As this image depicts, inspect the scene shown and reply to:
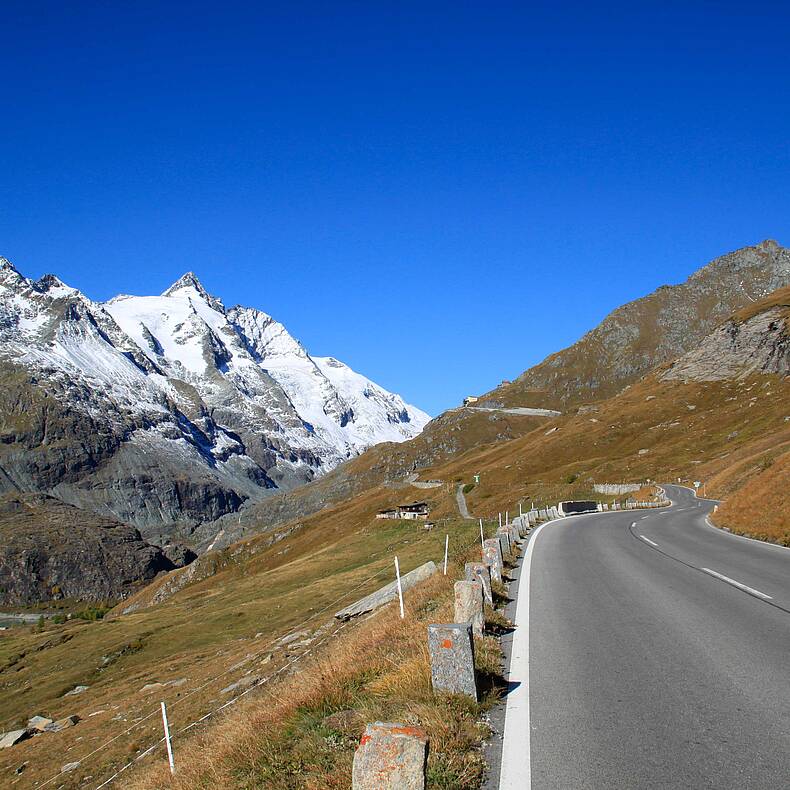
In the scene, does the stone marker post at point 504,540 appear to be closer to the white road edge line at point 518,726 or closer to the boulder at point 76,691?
the white road edge line at point 518,726

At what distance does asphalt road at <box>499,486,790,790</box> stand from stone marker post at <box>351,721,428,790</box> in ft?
3.94

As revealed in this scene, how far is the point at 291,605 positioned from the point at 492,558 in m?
24.2

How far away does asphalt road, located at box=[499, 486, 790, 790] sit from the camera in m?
5.29

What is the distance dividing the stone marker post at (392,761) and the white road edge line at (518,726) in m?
1.15

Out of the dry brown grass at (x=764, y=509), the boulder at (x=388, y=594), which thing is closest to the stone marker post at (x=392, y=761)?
the boulder at (x=388, y=594)

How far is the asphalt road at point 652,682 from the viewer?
529cm

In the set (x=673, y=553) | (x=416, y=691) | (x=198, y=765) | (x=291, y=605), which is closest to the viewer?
(x=416, y=691)

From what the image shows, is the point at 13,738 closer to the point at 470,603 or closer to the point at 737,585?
the point at 470,603

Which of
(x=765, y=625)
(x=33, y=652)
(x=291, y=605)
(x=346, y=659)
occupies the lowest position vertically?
(x=33, y=652)

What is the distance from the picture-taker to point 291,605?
3619 cm

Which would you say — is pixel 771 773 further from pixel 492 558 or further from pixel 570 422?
pixel 570 422

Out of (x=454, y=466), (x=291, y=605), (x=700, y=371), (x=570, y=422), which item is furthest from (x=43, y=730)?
(x=700, y=371)

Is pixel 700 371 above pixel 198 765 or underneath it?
above

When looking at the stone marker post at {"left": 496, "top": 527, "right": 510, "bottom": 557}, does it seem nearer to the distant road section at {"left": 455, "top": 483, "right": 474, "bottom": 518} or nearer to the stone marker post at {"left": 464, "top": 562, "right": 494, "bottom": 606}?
the stone marker post at {"left": 464, "top": 562, "right": 494, "bottom": 606}
